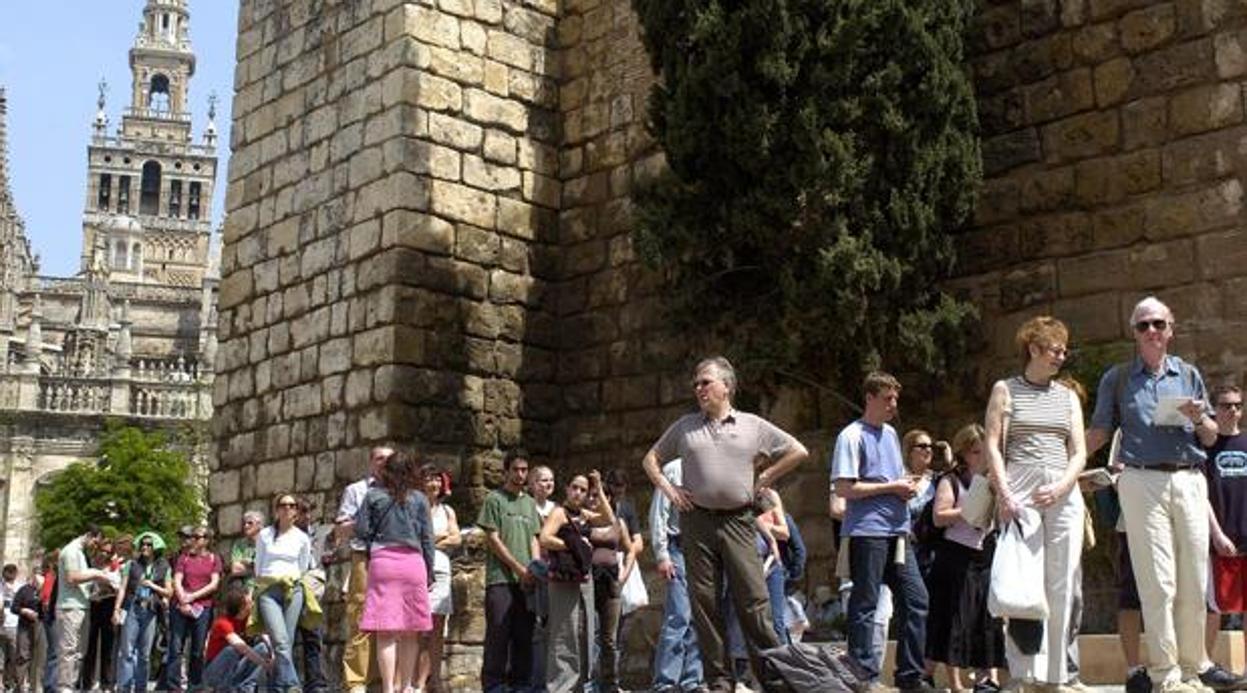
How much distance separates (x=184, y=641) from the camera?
1263 centimetres

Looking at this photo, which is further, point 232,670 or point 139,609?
point 139,609

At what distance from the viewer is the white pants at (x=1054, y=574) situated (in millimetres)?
6141

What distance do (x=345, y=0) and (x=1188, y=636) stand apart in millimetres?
8826

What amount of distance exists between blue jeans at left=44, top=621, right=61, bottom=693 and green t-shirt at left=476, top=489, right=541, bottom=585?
205 inches

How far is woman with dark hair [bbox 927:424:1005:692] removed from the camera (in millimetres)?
7344

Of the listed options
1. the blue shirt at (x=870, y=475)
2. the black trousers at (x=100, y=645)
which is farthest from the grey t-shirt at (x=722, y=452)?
the black trousers at (x=100, y=645)

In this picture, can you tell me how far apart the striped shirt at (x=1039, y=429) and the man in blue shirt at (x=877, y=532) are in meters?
0.98

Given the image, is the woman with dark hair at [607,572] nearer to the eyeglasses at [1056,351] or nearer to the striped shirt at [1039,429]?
the striped shirt at [1039,429]

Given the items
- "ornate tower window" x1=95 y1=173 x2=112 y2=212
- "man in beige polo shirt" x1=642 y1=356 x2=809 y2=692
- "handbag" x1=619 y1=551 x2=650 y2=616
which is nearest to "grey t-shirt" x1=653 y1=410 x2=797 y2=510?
"man in beige polo shirt" x1=642 y1=356 x2=809 y2=692

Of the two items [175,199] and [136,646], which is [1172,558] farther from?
[175,199]

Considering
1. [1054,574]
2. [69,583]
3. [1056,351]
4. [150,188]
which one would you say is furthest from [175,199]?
[1054,574]

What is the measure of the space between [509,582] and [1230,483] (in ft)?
13.3

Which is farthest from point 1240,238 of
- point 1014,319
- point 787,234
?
point 787,234

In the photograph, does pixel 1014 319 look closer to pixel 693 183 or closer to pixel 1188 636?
pixel 693 183
